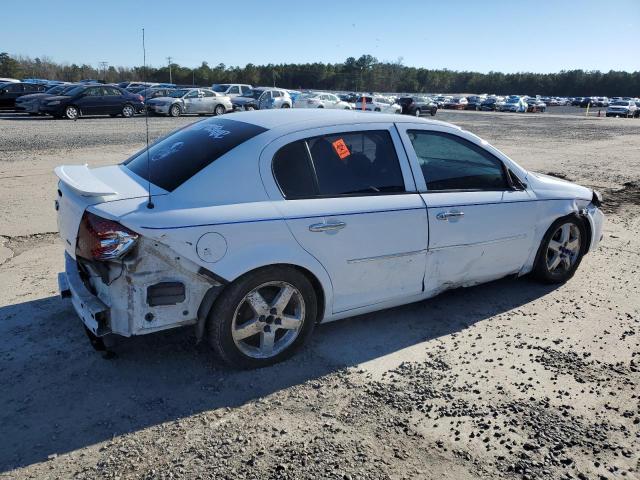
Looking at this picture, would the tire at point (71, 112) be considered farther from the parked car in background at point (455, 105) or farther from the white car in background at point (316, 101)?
the parked car in background at point (455, 105)

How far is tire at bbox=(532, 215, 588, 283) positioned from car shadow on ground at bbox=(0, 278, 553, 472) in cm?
76

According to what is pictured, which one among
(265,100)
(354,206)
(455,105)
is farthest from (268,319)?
(455,105)

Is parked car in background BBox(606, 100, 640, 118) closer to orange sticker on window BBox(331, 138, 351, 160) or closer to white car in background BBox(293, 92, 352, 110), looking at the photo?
white car in background BBox(293, 92, 352, 110)

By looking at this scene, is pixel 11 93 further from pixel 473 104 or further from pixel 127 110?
pixel 473 104

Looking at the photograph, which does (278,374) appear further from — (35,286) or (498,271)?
(35,286)

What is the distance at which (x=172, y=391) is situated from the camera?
3.32m

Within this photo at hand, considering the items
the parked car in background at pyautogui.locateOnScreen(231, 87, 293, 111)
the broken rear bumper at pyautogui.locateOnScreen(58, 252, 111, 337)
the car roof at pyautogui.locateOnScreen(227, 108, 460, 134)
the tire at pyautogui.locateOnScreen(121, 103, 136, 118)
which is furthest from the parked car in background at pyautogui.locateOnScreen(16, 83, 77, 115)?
the car roof at pyautogui.locateOnScreen(227, 108, 460, 134)

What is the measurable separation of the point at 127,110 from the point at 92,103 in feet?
6.06

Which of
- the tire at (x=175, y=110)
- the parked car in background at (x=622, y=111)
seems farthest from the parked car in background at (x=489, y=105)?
the tire at (x=175, y=110)

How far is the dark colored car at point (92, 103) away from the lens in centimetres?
2445

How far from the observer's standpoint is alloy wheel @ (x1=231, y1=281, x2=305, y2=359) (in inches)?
136

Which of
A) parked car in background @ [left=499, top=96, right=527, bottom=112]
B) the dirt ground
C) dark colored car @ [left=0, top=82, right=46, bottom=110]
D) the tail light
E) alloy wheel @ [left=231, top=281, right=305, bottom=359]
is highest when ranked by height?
parked car in background @ [left=499, top=96, right=527, bottom=112]

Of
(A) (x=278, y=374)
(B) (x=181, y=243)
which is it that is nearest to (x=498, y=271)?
(A) (x=278, y=374)

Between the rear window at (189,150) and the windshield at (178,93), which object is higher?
the windshield at (178,93)
